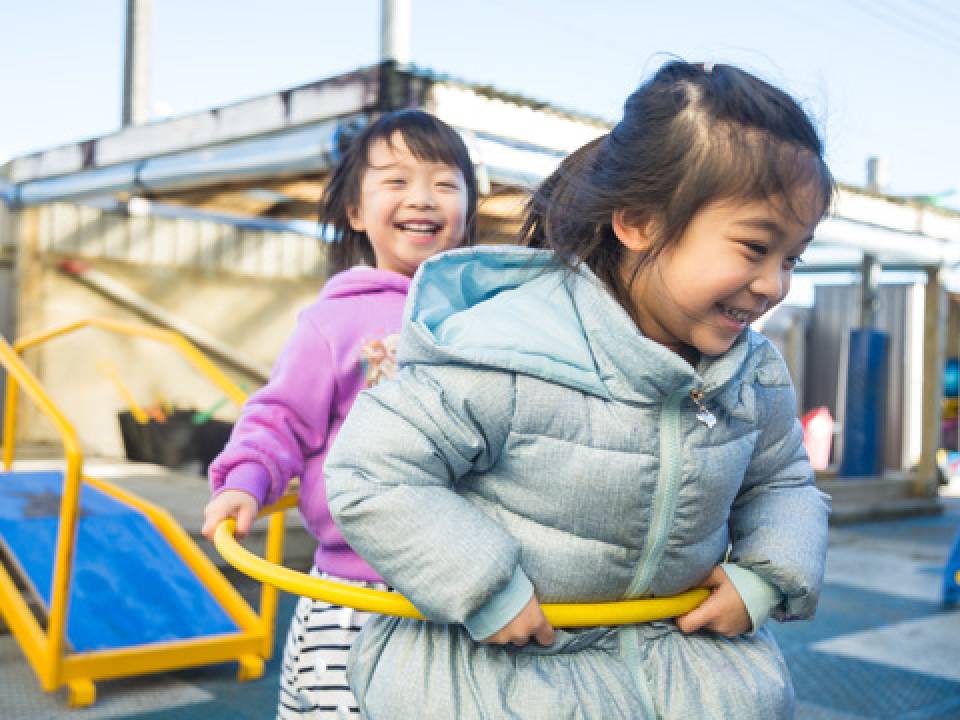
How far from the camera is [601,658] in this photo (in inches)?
47.5

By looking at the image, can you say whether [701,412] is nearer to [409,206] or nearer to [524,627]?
[524,627]

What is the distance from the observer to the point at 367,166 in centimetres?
209

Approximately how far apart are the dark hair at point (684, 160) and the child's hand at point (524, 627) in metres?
0.38

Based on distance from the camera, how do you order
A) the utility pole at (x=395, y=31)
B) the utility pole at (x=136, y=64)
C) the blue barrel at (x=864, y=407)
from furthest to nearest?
the blue barrel at (x=864, y=407) → the utility pole at (x=136, y=64) → the utility pole at (x=395, y=31)

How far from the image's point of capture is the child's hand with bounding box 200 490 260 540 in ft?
4.93

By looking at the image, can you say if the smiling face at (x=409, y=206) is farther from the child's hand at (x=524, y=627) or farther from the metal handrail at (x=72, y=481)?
the metal handrail at (x=72, y=481)

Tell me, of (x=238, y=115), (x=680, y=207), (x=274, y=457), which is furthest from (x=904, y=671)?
(x=238, y=115)

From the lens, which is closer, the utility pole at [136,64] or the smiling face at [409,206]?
the smiling face at [409,206]

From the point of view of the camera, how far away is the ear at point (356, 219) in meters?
2.12

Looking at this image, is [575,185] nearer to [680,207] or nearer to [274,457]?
[680,207]

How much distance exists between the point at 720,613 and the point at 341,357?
2.82 feet

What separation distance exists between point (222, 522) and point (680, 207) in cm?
74

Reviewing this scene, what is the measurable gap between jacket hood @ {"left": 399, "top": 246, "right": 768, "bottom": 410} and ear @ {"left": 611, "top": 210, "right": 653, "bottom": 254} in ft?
0.19

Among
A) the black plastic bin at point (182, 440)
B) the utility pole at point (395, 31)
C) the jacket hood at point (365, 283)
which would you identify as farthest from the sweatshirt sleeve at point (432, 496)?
the black plastic bin at point (182, 440)
